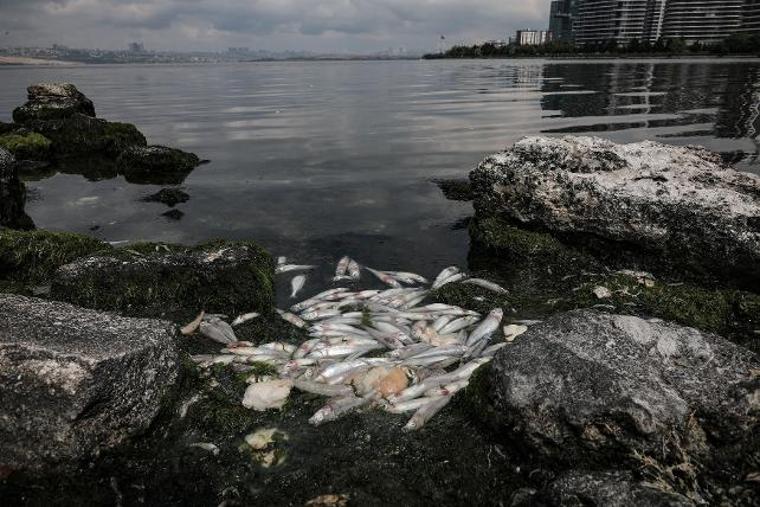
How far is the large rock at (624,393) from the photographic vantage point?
4.32 metres

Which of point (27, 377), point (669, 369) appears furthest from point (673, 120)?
point (27, 377)

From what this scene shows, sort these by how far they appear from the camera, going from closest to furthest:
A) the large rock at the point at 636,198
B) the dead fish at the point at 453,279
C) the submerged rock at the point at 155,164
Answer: the large rock at the point at 636,198, the dead fish at the point at 453,279, the submerged rock at the point at 155,164

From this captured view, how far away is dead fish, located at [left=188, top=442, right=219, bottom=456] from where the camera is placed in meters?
5.06

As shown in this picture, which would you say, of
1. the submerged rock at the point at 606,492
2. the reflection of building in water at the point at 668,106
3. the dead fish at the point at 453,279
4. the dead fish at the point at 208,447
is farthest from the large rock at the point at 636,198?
the reflection of building in water at the point at 668,106

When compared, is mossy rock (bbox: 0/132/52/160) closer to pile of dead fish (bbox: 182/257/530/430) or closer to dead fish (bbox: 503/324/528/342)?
pile of dead fish (bbox: 182/257/530/430)

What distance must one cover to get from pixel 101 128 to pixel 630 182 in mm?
24003

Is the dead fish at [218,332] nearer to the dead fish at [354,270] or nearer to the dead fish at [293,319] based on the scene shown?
the dead fish at [293,319]

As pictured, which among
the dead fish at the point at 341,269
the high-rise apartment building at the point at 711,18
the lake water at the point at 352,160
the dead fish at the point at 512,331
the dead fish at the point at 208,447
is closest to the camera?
the dead fish at the point at 208,447

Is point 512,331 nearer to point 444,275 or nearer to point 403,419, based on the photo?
point 444,275

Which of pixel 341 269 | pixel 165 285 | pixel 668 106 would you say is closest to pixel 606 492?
pixel 341 269

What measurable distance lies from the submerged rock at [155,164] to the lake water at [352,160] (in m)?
0.81

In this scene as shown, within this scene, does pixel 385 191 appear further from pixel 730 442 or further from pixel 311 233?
pixel 730 442

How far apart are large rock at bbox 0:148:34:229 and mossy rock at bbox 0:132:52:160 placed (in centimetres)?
992

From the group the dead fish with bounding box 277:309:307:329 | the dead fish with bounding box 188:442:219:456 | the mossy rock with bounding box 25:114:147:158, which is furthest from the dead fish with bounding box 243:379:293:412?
the mossy rock with bounding box 25:114:147:158
